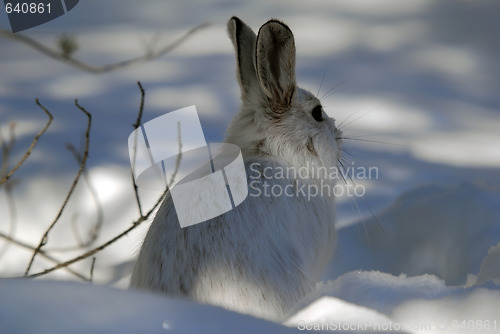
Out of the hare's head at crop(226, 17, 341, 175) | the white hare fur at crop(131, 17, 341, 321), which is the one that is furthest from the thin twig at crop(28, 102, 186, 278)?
the hare's head at crop(226, 17, 341, 175)

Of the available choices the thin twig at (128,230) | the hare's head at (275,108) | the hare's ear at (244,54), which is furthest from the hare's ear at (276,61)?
the thin twig at (128,230)

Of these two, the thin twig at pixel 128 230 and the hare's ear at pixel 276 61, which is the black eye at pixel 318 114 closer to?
the hare's ear at pixel 276 61

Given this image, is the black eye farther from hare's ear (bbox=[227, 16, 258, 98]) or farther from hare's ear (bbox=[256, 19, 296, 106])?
hare's ear (bbox=[227, 16, 258, 98])

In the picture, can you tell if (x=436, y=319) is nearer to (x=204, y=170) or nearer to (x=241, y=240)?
(x=241, y=240)

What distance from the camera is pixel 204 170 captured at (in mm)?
2062

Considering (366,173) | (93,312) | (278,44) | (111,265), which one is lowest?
(111,265)

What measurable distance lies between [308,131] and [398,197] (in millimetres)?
1323

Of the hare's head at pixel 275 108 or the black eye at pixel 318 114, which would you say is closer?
the hare's head at pixel 275 108

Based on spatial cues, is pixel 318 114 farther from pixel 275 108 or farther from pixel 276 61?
pixel 276 61

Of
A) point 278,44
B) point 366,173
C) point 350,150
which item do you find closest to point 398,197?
point 366,173

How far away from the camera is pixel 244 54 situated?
2406 millimetres

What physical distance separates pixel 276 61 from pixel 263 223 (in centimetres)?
68

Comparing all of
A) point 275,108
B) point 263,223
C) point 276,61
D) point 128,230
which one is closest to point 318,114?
point 275,108

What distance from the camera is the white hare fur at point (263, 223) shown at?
1.74 m
